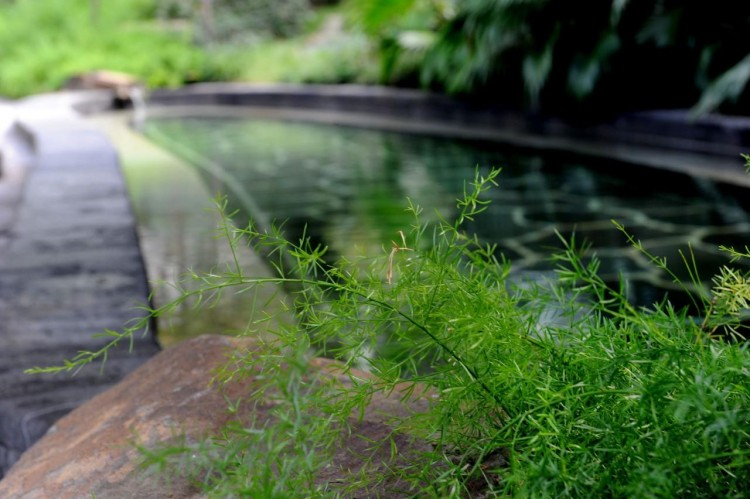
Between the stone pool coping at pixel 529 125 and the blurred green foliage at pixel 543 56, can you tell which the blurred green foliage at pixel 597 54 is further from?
the stone pool coping at pixel 529 125

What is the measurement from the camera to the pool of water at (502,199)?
4.38m

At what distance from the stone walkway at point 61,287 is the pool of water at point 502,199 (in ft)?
2.14

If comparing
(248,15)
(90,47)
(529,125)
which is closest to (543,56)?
(529,125)

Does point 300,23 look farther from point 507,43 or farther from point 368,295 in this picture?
point 368,295

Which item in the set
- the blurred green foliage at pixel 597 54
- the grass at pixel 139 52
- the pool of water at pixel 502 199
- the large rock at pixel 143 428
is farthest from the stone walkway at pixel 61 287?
the grass at pixel 139 52

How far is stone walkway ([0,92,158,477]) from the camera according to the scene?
2.44 metres

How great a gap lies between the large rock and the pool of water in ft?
3.39

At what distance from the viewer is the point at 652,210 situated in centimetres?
525

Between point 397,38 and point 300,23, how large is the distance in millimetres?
18057

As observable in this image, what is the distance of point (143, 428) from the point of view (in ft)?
5.70

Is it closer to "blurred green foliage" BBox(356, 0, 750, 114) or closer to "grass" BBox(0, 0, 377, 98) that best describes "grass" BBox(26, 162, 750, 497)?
"blurred green foliage" BBox(356, 0, 750, 114)

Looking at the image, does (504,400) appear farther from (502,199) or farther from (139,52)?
(139,52)

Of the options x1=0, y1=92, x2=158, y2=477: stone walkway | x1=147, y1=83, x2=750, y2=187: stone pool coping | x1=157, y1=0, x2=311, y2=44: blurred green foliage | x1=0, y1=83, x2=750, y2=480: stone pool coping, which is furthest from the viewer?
x1=157, y1=0, x2=311, y2=44: blurred green foliage

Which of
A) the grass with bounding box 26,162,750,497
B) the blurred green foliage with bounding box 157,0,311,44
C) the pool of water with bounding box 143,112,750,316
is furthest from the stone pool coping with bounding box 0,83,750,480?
the blurred green foliage with bounding box 157,0,311,44
